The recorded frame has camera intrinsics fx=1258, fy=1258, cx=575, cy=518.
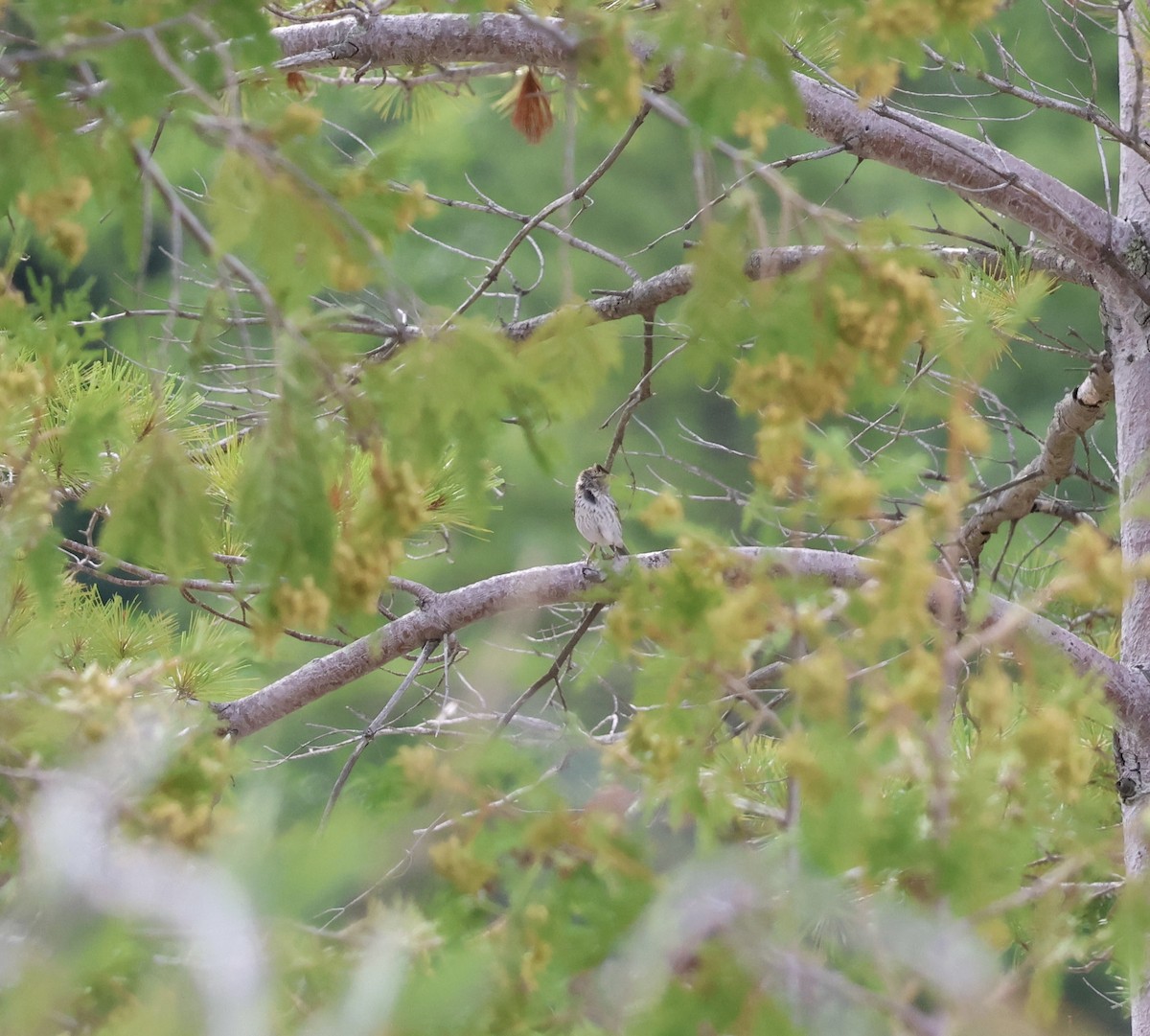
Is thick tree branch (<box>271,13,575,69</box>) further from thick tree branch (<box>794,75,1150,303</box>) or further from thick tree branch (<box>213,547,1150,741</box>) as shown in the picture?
thick tree branch (<box>213,547,1150,741</box>)

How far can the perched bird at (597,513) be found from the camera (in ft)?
8.21

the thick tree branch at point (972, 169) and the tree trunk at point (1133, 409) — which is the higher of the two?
the thick tree branch at point (972, 169)

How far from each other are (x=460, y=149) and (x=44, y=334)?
4374mm

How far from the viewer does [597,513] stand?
8.32ft

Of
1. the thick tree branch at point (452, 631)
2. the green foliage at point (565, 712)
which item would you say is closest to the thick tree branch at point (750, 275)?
the thick tree branch at point (452, 631)

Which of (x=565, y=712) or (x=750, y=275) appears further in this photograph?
(x=750, y=275)

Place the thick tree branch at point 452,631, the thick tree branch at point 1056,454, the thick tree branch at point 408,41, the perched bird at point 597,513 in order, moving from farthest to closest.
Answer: the perched bird at point 597,513 → the thick tree branch at point 1056,454 → the thick tree branch at point 452,631 → the thick tree branch at point 408,41

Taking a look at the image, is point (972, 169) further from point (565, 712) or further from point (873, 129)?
point (565, 712)

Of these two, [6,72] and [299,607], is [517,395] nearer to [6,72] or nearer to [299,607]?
[299,607]

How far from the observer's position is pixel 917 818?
2.51ft

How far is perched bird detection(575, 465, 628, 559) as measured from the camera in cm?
250

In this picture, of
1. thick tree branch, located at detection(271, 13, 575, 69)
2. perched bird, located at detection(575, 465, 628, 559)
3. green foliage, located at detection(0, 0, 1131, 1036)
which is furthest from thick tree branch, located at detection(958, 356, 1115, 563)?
green foliage, located at detection(0, 0, 1131, 1036)

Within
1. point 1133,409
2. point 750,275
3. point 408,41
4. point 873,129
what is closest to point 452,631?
point 750,275

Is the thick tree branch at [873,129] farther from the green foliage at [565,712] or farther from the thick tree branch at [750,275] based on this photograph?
the green foliage at [565,712]
